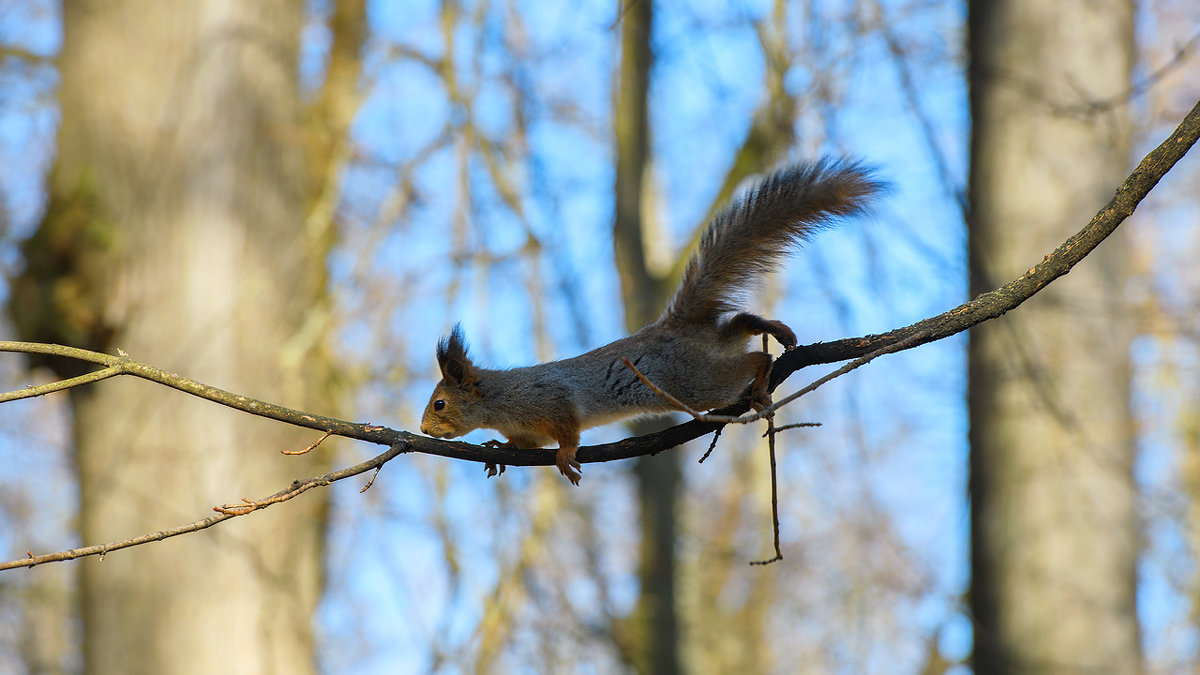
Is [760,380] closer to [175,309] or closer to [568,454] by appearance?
[568,454]

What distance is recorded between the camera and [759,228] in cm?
180

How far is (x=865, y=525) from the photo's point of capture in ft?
20.4

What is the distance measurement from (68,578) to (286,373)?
5.72m

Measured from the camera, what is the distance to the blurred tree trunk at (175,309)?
11.2ft

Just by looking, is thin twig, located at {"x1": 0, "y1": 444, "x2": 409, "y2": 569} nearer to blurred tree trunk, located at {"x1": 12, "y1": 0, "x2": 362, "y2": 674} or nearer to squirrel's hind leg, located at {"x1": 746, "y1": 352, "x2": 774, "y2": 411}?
squirrel's hind leg, located at {"x1": 746, "y1": 352, "x2": 774, "y2": 411}

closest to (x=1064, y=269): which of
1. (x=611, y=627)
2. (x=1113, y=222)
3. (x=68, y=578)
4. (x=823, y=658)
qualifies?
(x=1113, y=222)

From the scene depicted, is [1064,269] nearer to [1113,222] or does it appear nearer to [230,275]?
[1113,222]

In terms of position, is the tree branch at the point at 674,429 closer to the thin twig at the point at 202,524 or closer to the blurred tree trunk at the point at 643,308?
the thin twig at the point at 202,524

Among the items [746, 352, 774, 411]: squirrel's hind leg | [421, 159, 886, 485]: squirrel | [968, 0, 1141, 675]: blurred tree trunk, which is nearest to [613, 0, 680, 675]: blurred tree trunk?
[968, 0, 1141, 675]: blurred tree trunk

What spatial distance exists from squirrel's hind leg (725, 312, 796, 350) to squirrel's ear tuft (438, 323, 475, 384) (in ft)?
2.06

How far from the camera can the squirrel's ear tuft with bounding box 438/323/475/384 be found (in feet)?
6.88

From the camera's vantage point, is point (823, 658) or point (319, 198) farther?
point (823, 658)

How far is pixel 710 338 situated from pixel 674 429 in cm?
37

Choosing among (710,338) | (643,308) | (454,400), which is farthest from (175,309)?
(710,338)
